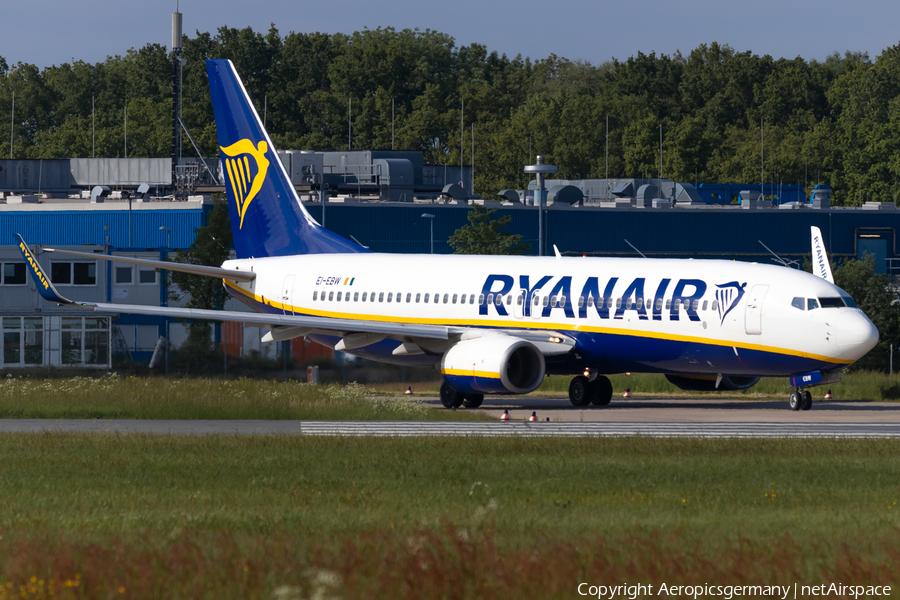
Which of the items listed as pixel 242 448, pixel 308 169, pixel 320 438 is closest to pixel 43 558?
pixel 242 448

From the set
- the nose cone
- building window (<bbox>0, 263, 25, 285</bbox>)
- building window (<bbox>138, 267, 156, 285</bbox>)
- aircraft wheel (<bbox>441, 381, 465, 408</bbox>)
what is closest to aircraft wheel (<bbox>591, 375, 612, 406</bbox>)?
aircraft wheel (<bbox>441, 381, 465, 408</bbox>)

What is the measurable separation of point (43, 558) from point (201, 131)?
148322mm

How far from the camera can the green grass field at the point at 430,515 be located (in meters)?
11.2

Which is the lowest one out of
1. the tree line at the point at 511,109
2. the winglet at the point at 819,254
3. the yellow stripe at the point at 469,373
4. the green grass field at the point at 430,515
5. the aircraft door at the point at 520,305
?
the yellow stripe at the point at 469,373

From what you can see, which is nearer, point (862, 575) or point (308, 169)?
point (862, 575)

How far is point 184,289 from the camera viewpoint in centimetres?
5650

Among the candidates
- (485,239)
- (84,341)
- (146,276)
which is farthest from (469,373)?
(485,239)

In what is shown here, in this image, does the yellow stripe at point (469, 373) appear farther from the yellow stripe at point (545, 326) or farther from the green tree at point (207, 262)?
the green tree at point (207, 262)

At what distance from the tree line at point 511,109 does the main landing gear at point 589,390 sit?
96.2 meters

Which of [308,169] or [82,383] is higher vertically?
[308,169]

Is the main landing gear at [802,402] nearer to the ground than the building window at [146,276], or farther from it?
nearer to the ground

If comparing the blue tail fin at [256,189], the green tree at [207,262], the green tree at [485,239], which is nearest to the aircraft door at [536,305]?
the blue tail fin at [256,189]

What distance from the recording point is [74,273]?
59.7 meters

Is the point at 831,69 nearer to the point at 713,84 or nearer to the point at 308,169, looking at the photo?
the point at 713,84
